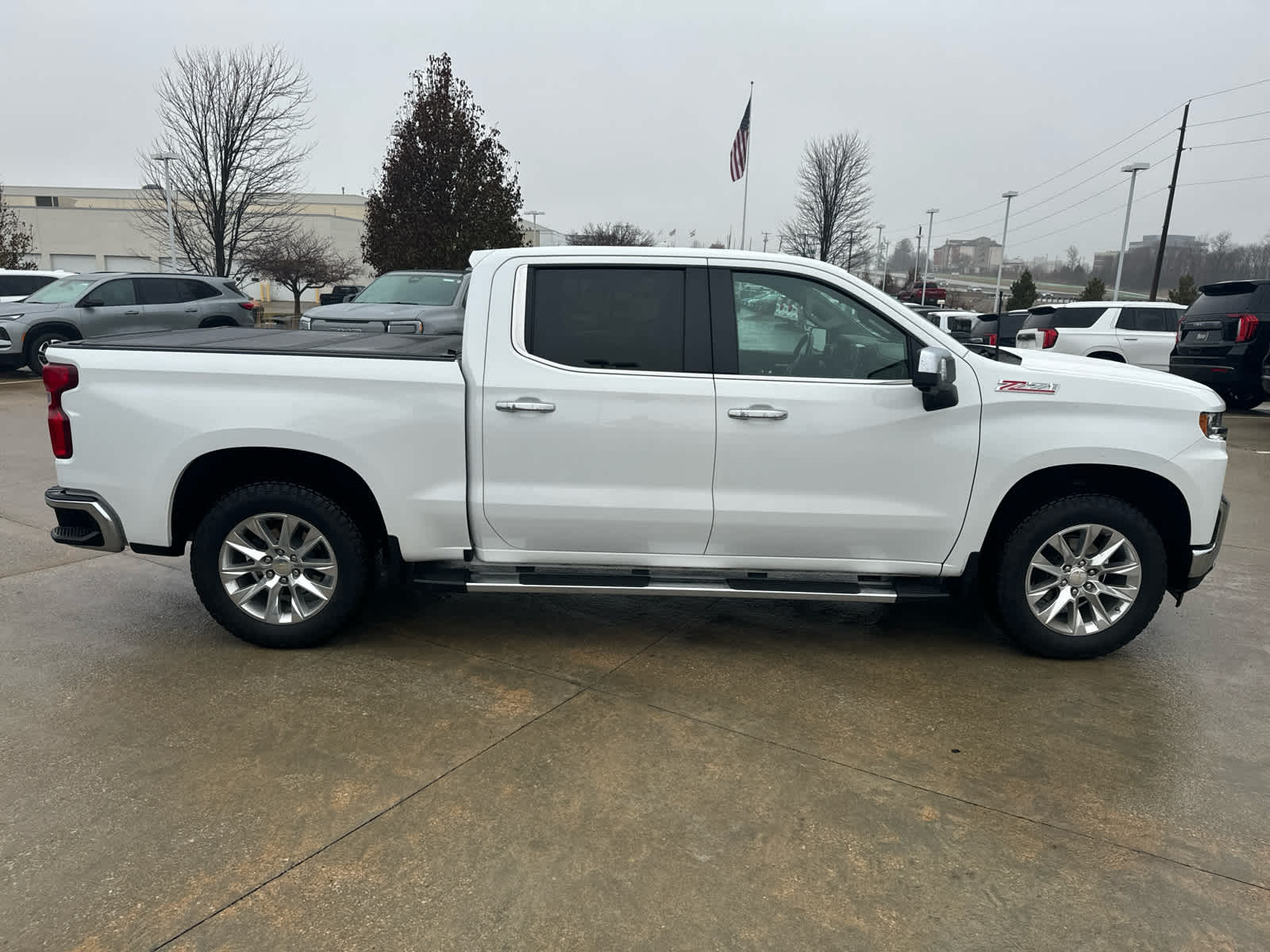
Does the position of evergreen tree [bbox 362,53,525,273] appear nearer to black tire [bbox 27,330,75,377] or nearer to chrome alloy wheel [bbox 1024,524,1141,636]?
black tire [bbox 27,330,75,377]

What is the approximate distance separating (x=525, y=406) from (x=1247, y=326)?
41.4ft

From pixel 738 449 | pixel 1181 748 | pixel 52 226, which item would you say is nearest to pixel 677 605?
pixel 738 449

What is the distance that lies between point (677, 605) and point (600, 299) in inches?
73.7

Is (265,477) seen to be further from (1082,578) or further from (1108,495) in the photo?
(1108,495)

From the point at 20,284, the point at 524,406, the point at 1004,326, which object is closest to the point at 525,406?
the point at 524,406

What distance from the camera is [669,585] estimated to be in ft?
13.4

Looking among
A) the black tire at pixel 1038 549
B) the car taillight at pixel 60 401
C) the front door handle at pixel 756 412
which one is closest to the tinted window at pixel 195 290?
the car taillight at pixel 60 401

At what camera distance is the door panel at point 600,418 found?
3949 millimetres

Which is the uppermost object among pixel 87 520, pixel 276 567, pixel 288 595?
pixel 87 520

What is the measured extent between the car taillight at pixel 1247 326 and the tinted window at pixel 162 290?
56.1ft

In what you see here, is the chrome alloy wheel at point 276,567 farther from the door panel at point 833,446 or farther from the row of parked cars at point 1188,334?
the row of parked cars at point 1188,334

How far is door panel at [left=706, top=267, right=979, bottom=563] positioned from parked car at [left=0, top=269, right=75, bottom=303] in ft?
57.1

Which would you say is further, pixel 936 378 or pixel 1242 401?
pixel 1242 401

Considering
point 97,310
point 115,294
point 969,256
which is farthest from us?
point 969,256
